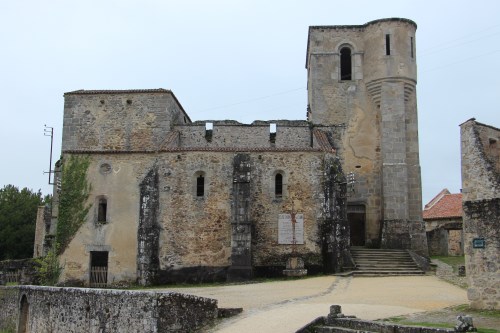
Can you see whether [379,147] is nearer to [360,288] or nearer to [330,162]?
[330,162]

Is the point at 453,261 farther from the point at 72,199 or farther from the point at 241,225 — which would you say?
the point at 72,199

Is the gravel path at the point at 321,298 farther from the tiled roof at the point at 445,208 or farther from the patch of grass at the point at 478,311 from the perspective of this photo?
the tiled roof at the point at 445,208

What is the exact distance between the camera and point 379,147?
34094mm

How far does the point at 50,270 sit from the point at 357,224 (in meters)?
16.2

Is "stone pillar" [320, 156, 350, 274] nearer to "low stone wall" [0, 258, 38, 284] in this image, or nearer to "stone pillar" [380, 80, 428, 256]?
"stone pillar" [380, 80, 428, 256]

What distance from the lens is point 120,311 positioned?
54.4 feet

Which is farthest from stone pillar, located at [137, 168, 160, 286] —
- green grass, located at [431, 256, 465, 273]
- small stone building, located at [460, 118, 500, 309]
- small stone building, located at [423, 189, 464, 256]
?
small stone building, located at [423, 189, 464, 256]

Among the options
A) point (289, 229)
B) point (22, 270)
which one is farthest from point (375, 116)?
point (22, 270)

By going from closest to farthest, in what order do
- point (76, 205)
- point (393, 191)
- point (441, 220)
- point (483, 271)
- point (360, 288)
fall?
point (483, 271) → point (360, 288) → point (76, 205) → point (393, 191) → point (441, 220)

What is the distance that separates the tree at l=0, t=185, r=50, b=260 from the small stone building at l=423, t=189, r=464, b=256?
3306cm

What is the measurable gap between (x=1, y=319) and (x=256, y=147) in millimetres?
14052

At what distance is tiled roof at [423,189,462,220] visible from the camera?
1550 inches

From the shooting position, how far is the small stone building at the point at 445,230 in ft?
124

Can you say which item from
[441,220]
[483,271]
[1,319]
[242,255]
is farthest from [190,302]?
[441,220]
